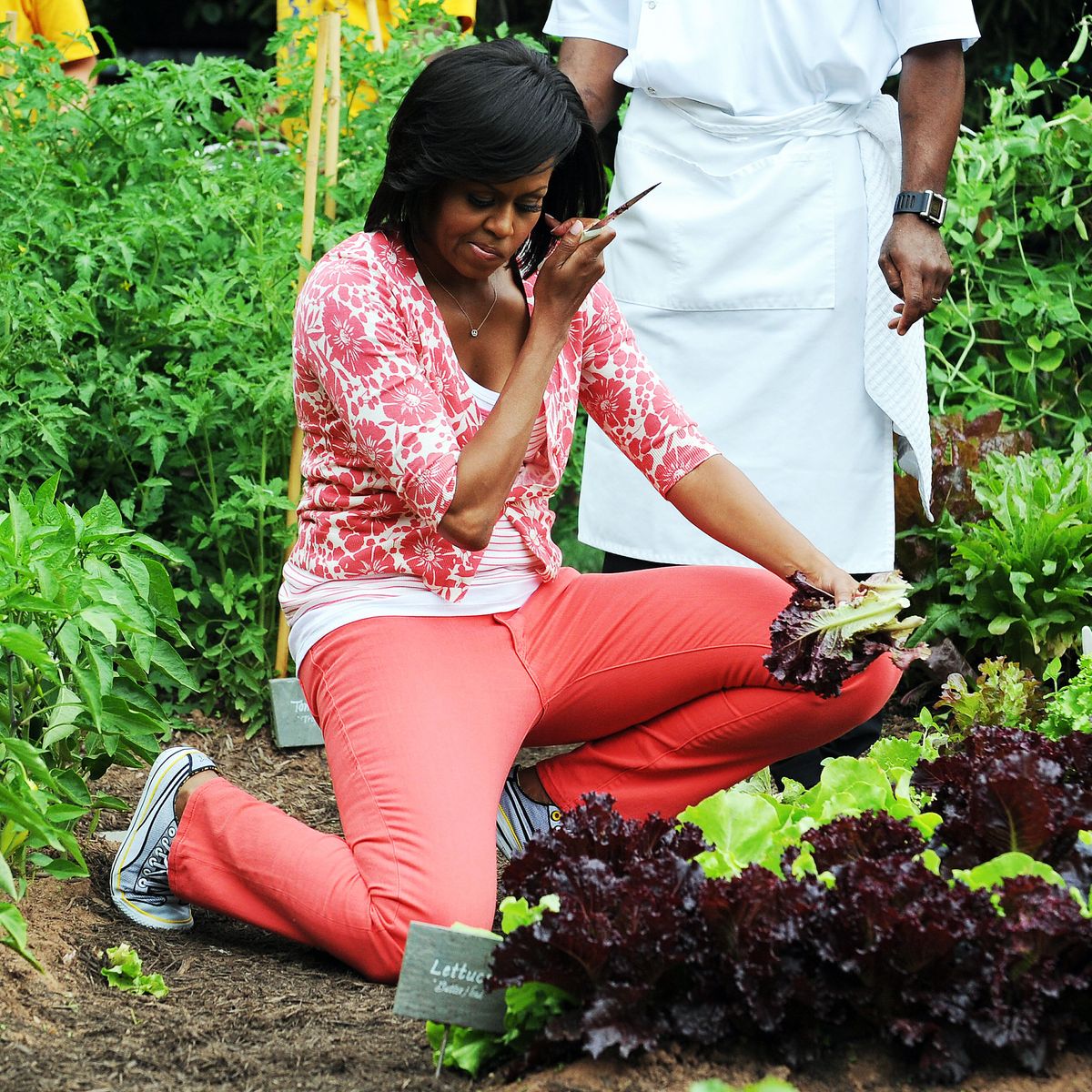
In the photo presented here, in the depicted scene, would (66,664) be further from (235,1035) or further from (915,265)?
(915,265)

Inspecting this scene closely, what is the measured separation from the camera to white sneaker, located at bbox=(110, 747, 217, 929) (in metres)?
2.32

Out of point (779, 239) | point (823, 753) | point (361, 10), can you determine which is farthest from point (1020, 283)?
point (361, 10)

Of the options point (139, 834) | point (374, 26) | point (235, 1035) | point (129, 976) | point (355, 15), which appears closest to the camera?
point (235, 1035)

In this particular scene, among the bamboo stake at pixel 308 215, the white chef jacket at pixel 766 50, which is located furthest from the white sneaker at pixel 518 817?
the white chef jacket at pixel 766 50

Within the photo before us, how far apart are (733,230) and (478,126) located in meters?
0.89

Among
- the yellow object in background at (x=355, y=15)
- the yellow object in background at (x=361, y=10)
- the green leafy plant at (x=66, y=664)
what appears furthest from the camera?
the yellow object in background at (x=361, y=10)

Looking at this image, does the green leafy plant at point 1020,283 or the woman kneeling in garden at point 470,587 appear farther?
the green leafy plant at point 1020,283

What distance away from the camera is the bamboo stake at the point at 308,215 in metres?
3.27

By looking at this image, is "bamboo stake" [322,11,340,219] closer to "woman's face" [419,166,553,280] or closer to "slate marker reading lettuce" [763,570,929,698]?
"woman's face" [419,166,553,280]

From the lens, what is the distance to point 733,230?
9.55 feet

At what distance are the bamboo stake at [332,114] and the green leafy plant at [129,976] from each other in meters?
2.03

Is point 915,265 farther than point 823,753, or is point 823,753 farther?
point 823,753

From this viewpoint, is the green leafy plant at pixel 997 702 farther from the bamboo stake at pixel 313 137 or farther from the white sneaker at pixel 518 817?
the bamboo stake at pixel 313 137

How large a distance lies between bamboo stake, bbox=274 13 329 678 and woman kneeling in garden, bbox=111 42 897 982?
Answer: 31.2 inches
